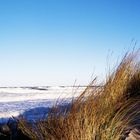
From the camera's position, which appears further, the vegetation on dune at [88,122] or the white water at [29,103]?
the white water at [29,103]

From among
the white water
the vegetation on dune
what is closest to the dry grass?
the vegetation on dune

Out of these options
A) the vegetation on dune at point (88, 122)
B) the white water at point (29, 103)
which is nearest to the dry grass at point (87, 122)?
the vegetation on dune at point (88, 122)

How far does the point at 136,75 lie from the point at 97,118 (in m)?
2.12

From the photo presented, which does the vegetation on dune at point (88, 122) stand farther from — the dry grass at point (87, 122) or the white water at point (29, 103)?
the white water at point (29, 103)

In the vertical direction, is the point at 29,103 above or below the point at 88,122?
above

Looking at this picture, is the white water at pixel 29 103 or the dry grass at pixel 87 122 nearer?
the dry grass at pixel 87 122

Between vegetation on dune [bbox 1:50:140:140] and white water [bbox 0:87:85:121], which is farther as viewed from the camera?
white water [bbox 0:87:85:121]

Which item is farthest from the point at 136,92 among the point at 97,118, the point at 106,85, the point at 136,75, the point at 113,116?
the point at 97,118

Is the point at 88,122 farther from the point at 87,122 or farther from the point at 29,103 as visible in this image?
the point at 29,103

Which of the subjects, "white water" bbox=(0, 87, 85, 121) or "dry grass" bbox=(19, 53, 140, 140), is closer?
"dry grass" bbox=(19, 53, 140, 140)

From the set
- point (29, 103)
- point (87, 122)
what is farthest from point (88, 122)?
point (29, 103)

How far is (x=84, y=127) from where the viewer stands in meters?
2.90

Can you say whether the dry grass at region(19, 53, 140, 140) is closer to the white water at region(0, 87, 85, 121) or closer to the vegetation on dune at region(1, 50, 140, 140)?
the vegetation on dune at region(1, 50, 140, 140)

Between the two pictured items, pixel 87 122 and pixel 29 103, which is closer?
pixel 87 122
